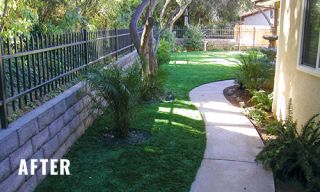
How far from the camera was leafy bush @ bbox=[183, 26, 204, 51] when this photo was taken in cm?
2342

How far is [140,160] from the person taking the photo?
4520 millimetres

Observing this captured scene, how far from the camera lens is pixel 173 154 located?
4.74 m

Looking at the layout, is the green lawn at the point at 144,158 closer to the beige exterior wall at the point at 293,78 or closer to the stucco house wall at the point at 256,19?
the beige exterior wall at the point at 293,78

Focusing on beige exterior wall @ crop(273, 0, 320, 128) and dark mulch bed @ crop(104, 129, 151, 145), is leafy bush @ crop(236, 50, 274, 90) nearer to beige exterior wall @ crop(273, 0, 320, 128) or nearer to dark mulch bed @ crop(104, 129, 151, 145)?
beige exterior wall @ crop(273, 0, 320, 128)

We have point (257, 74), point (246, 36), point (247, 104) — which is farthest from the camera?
point (246, 36)

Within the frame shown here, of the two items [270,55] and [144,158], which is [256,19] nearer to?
[270,55]

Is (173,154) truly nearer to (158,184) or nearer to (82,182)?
(158,184)

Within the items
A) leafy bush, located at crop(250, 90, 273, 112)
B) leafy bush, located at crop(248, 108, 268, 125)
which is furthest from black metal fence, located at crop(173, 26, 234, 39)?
leafy bush, located at crop(248, 108, 268, 125)

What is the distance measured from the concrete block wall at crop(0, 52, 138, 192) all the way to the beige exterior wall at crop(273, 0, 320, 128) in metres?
3.41

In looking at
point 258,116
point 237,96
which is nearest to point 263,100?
point 258,116

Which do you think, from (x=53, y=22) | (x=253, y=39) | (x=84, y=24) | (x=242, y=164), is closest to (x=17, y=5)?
(x=53, y=22)

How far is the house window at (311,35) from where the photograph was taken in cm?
488

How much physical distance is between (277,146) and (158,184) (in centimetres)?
162

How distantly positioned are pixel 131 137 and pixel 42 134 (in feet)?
5.73
